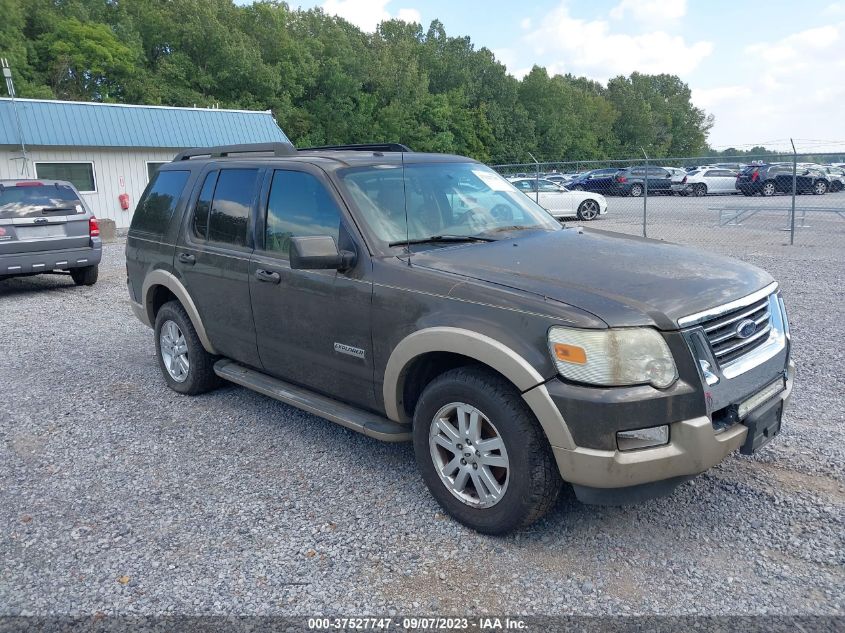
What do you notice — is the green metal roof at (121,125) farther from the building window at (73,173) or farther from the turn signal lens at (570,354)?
the turn signal lens at (570,354)

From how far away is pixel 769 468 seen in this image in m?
4.06

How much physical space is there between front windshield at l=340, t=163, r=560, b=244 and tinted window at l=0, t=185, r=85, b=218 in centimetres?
820

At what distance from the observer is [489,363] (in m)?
3.19

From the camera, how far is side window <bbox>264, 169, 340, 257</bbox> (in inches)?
164

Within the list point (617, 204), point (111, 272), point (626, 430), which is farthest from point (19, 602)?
point (617, 204)

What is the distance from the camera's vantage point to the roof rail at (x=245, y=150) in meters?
4.91

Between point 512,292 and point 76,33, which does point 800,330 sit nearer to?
point 512,292

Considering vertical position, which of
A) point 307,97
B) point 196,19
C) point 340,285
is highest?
point 196,19

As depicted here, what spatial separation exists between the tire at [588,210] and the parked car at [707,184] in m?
13.3

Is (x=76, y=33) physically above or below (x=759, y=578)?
above

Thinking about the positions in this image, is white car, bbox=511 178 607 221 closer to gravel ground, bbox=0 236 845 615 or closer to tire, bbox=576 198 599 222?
tire, bbox=576 198 599 222

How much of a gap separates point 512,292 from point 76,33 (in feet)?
167

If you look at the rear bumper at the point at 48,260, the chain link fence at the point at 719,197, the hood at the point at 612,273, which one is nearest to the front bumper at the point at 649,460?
the hood at the point at 612,273

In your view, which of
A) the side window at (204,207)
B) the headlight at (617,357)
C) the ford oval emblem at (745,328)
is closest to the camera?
the headlight at (617,357)
